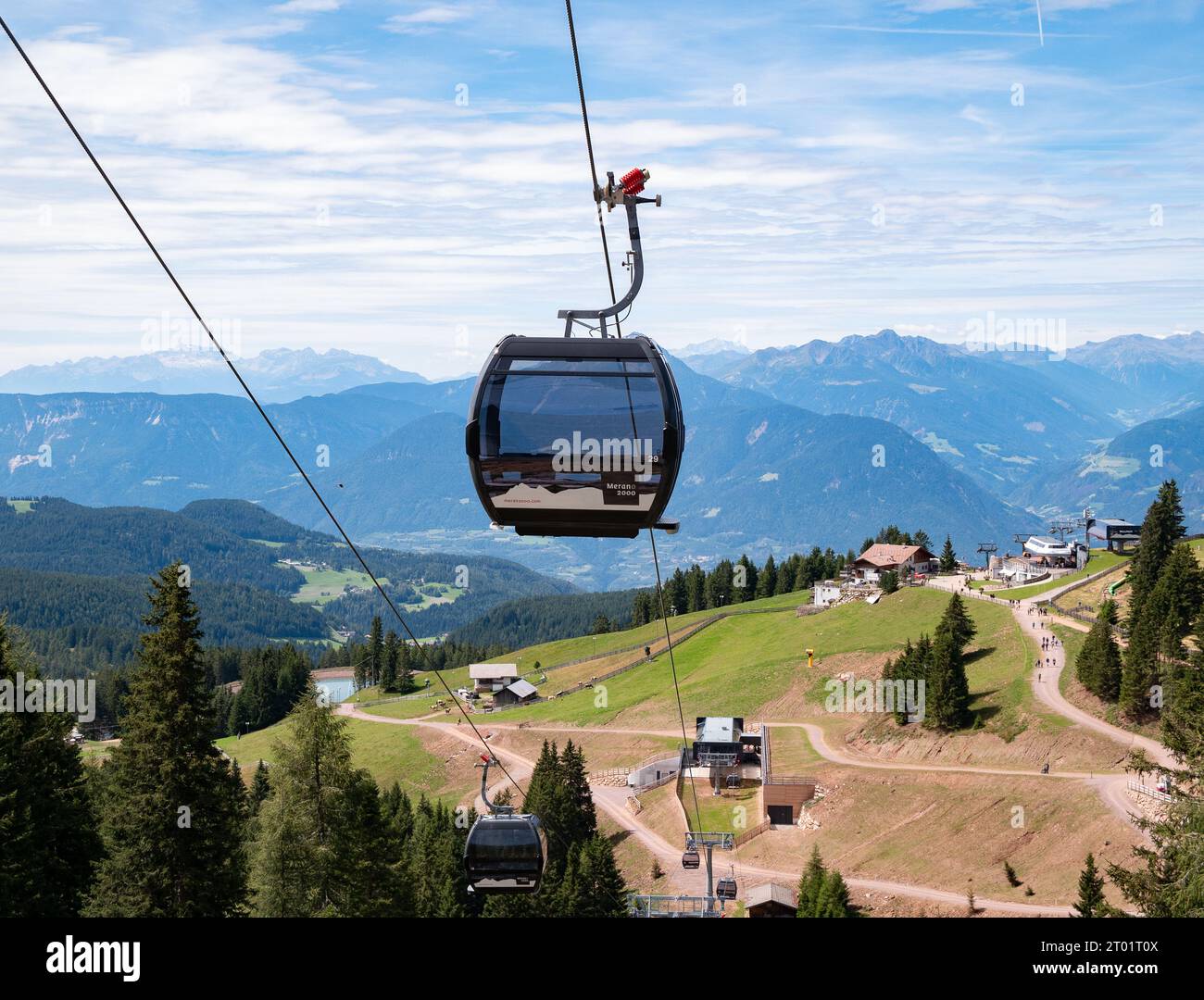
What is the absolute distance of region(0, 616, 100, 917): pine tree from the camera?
31.2m

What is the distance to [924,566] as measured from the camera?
400 feet

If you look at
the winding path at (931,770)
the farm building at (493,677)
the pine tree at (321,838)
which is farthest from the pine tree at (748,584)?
the pine tree at (321,838)

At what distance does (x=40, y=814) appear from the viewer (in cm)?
3388

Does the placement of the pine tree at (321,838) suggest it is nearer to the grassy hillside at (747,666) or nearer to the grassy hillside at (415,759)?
the grassy hillside at (415,759)

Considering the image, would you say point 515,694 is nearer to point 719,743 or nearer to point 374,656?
point 374,656

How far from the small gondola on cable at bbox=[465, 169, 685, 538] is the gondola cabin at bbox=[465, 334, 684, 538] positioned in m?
0.01

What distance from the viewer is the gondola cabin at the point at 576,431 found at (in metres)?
14.7

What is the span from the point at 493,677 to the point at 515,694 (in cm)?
715

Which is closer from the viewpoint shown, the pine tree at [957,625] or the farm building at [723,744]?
→ the pine tree at [957,625]

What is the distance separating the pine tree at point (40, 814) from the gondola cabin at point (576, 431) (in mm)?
21673

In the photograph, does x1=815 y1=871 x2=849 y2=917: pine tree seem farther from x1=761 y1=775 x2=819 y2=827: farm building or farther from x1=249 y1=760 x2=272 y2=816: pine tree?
x1=249 y1=760 x2=272 y2=816: pine tree

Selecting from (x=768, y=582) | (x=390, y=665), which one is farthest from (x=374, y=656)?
(x=768, y=582)
